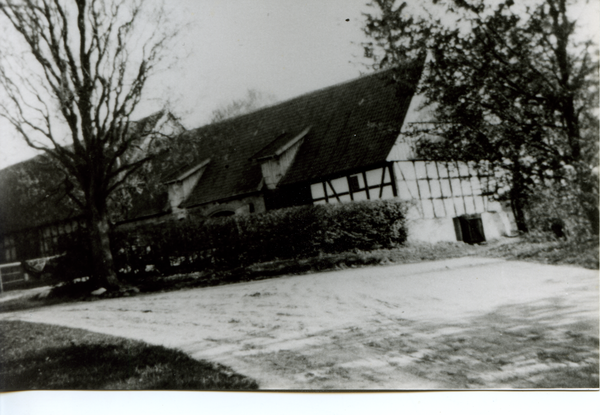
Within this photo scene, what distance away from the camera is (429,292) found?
11.7 feet

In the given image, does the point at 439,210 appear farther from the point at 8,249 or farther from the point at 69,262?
the point at 8,249

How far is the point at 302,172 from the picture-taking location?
5.21m

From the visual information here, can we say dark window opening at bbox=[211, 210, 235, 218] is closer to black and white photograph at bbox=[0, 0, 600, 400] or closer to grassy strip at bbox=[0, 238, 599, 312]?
black and white photograph at bbox=[0, 0, 600, 400]

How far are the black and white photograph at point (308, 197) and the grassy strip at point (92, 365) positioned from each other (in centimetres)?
2

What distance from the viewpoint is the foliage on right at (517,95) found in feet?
9.79

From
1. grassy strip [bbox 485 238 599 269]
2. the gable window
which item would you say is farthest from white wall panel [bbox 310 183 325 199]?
the gable window

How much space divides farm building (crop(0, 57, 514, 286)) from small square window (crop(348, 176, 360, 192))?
0.01 metres

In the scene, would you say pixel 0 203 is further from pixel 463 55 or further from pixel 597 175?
pixel 597 175

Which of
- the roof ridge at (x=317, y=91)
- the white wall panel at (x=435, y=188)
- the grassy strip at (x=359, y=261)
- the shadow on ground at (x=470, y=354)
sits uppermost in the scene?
the roof ridge at (x=317, y=91)

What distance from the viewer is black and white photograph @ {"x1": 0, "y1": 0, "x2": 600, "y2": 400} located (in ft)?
10.0

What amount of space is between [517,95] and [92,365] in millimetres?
4080

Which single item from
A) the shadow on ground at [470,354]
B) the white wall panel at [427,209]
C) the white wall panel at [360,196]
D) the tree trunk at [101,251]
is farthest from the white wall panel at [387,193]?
the tree trunk at [101,251]

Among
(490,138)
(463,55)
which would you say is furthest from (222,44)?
(490,138)

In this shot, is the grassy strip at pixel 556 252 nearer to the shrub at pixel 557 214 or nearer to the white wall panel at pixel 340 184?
the shrub at pixel 557 214
